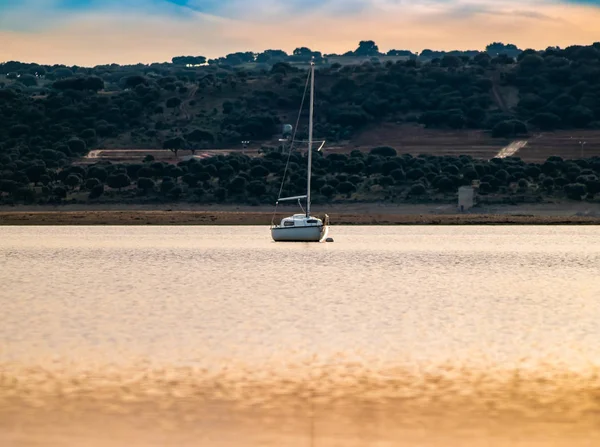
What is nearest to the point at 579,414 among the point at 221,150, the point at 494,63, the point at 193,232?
the point at 193,232

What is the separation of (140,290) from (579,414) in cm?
2198

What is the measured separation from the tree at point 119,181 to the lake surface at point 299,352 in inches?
1391

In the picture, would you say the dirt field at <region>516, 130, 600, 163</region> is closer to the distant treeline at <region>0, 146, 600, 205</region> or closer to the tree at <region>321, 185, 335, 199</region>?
the distant treeline at <region>0, 146, 600, 205</region>

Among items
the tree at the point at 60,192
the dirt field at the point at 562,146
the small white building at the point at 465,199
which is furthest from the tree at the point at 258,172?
the dirt field at the point at 562,146

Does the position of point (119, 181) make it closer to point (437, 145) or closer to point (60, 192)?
point (60, 192)

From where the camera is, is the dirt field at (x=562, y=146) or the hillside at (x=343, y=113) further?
the hillside at (x=343, y=113)

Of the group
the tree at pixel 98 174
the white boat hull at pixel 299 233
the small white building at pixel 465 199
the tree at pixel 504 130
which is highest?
the tree at pixel 504 130

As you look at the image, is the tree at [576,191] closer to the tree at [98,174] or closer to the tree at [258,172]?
the tree at [258,172]

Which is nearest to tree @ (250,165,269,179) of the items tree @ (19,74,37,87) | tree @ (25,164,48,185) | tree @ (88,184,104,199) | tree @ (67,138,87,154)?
tree @ (88,184,104,199)

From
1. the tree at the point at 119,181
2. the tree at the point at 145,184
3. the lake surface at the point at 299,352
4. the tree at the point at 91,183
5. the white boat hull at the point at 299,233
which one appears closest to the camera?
the lake surface at the point at 299,352

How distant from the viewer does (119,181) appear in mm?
85562

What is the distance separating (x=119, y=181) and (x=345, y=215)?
1954 centimetres

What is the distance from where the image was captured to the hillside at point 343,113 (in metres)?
114

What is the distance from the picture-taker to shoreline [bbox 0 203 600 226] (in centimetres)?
7400
